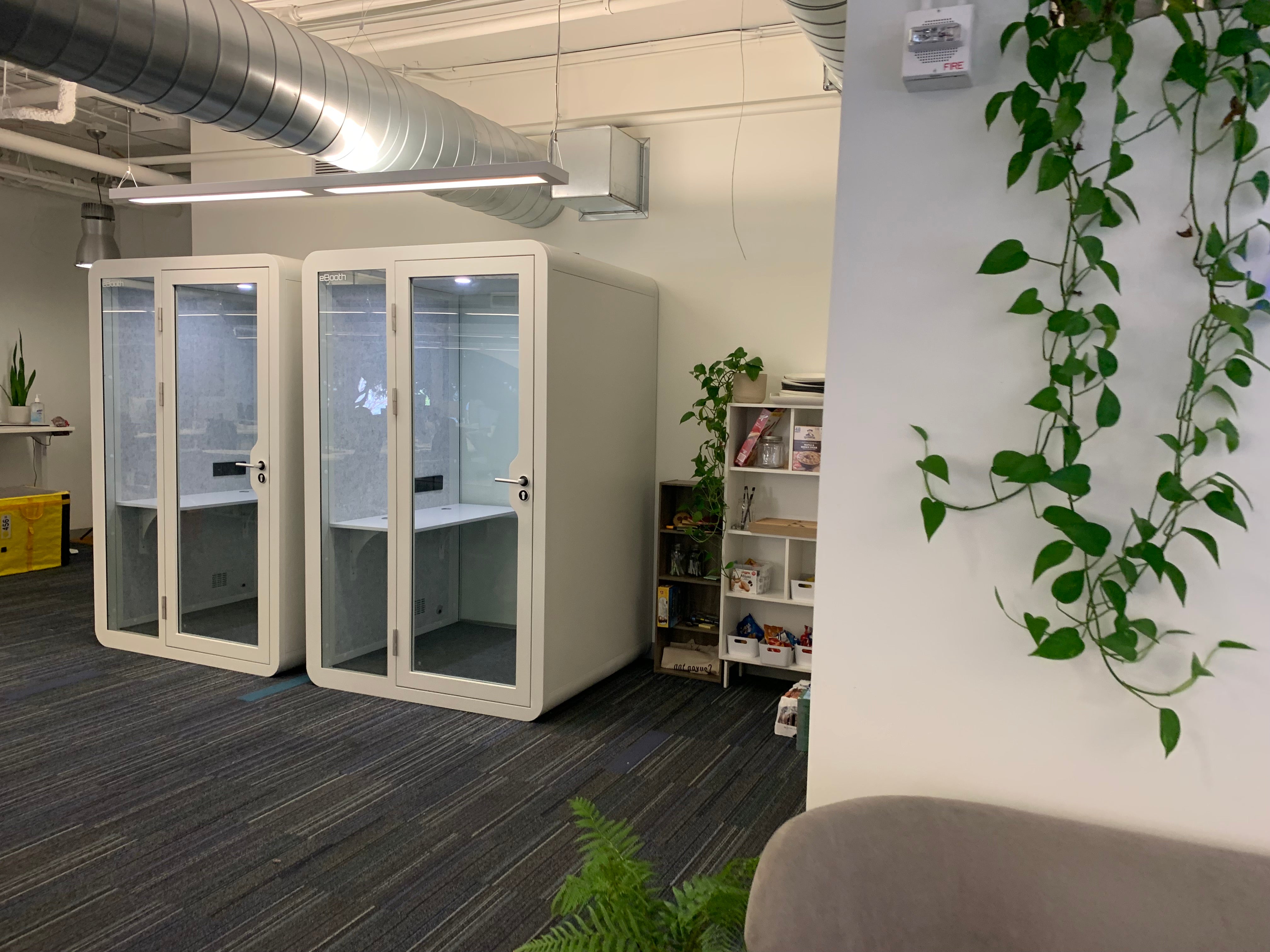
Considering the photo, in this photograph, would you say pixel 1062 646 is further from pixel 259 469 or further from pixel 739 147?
pixel 259 469

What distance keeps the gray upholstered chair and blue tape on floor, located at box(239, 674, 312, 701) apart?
11.4 feet

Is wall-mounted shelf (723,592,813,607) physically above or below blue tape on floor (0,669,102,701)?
above

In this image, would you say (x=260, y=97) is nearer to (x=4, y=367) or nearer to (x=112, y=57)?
(x=112, y=57)

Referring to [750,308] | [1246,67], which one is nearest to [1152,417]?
[1246,67]

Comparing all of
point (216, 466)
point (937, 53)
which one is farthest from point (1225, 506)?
point (216, 466)

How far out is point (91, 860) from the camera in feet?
9.17

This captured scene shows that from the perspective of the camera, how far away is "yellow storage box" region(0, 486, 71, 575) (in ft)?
22.0

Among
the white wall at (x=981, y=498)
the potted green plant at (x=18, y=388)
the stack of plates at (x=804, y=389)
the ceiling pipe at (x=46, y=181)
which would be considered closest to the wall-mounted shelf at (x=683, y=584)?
the stack of plates at (x=804, y=389)

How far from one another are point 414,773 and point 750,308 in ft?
9.27

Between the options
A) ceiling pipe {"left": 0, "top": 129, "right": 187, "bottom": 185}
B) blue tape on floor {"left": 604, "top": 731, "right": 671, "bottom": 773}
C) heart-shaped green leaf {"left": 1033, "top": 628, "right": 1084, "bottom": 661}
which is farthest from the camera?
ceiling pipe {"left": 0, "top": 129, "right": 187, "bottom": 185}

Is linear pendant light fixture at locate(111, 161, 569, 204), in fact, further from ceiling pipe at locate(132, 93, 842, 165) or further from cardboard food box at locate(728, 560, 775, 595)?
cardboard food box at locate(728, 560, 775, 595)

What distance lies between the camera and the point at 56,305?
8062 mm

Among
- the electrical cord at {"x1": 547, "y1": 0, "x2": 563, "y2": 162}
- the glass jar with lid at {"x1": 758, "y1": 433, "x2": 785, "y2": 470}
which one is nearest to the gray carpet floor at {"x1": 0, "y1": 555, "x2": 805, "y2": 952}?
the glass jar with lid at {"x1": 758, "y1": 433, "x2": 785, "y2": 470}

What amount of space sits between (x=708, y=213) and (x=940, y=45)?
3.43 m
